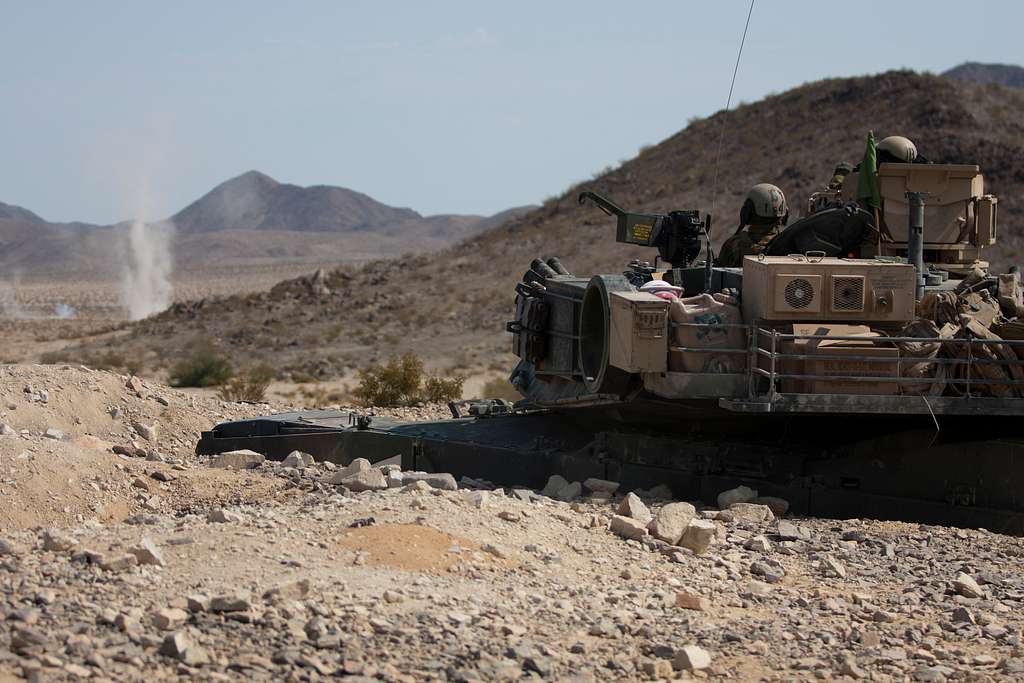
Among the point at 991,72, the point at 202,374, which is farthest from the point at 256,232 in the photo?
the point at 202,374

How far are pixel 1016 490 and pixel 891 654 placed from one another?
3036mm

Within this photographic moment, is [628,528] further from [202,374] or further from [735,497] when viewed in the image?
[202,374]

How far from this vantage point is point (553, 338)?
12.2 meters

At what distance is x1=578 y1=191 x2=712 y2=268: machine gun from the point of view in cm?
1245

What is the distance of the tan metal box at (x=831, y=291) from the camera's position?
10.0m

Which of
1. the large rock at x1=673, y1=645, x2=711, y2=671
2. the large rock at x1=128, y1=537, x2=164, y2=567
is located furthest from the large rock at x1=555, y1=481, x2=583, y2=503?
the large rock at x1=128, y1=537, x2=164, y2=567

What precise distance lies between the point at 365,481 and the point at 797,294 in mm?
3160

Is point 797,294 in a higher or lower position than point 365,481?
higher

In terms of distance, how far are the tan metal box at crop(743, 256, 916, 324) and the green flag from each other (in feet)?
7.52

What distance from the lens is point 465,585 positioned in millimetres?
7742

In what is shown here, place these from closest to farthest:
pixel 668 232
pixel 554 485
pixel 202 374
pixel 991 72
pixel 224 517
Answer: pixel 224 517 < pixel 554 485 < pixel 668 232 < pixel 202 374 < pixel 991 72

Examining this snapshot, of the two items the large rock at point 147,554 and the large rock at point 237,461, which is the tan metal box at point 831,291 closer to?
the large rock at point 147,554

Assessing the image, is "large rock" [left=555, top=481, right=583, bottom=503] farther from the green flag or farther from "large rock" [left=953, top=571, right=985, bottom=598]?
the green flag

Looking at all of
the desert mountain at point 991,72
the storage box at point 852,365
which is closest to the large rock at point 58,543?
the storage box at point 852,365
